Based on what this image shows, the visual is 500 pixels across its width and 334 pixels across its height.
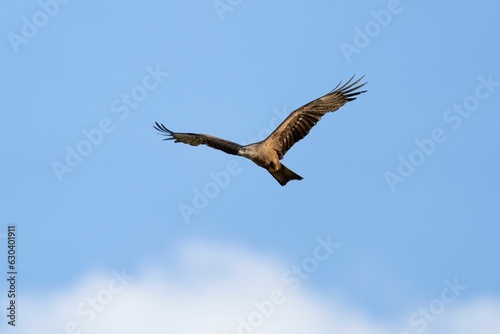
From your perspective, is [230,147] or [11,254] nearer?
[230,147]

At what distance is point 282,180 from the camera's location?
67.8 feet

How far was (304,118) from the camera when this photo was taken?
21.3 metres

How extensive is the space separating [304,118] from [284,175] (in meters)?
1.72

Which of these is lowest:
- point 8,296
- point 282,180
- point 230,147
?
point 282,180

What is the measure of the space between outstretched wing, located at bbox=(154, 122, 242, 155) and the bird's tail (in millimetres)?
1180

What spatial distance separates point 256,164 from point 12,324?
25.8 feet

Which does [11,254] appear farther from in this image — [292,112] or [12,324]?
[292,112]

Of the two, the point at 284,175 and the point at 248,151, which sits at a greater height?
the point at 248,151

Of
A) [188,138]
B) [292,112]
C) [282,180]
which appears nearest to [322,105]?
[292,112]

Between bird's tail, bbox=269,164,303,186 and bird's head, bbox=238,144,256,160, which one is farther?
bird's tail, bbox=269,164,303,186

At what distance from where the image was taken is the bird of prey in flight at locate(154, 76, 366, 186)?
20125 millimetres

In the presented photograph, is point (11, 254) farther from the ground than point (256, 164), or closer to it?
farther from the ground

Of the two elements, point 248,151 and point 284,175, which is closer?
point 248,151

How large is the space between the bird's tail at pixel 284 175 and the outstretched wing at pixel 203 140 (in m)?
1.18
